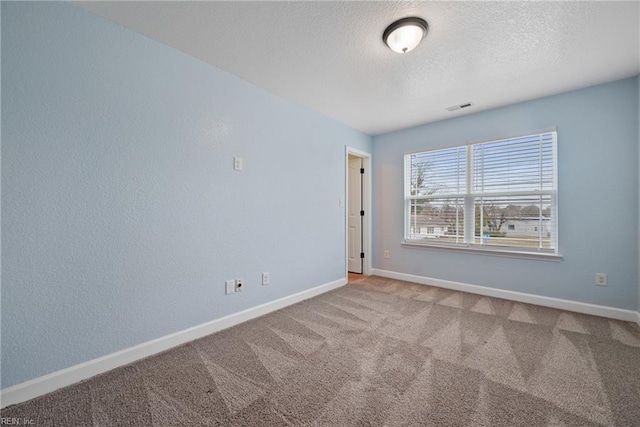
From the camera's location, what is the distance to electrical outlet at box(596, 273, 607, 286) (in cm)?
281

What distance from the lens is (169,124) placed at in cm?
221

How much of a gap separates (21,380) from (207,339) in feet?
3.64

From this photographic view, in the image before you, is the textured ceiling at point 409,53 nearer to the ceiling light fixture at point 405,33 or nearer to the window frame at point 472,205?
the ceiling light fixture at point 405,33

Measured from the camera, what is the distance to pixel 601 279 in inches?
111

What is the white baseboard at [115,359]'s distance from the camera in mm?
1575

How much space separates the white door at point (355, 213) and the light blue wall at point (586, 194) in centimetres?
175

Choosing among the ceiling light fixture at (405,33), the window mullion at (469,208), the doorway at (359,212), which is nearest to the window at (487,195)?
the window mullion at (469,208)

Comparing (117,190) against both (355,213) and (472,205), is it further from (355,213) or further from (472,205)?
(472,205)

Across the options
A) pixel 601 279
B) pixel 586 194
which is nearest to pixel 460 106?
pixel 586 194

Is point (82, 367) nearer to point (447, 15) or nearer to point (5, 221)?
point (5, 221)

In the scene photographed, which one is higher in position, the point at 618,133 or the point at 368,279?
the point at 618,133

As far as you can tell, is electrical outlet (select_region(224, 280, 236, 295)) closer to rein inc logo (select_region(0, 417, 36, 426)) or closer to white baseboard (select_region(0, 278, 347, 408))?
white baseboard (select_region(0, 278, 347, 408))

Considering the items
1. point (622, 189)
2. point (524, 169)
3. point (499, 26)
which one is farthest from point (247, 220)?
point (622, 189)

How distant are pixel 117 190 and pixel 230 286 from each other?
128 cm
